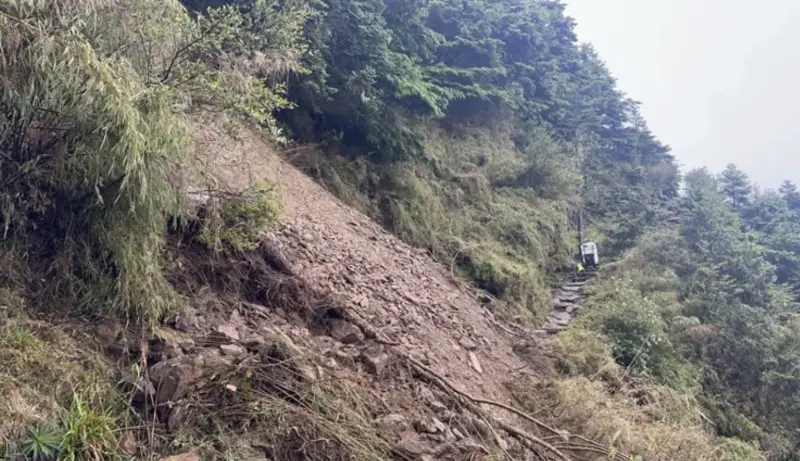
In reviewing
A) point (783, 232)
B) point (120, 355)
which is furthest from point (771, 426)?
point (783, 232)

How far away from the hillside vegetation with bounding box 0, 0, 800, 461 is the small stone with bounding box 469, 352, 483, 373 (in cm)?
48

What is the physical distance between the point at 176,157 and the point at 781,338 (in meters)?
8.94

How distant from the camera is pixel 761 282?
9062 mm

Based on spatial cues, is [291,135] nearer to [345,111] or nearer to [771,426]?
[345,111]

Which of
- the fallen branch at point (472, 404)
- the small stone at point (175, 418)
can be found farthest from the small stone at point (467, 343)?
the small stone at point (175, 418)

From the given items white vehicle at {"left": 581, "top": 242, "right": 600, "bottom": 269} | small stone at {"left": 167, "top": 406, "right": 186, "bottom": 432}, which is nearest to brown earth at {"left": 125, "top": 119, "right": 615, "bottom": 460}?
small stone at {"left": 167, "top": 406, "right": 186, "bottom": 432}

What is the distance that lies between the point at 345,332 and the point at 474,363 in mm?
1710

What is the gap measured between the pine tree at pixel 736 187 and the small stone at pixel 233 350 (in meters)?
21.2

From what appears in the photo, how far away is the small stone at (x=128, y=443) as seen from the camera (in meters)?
2.28

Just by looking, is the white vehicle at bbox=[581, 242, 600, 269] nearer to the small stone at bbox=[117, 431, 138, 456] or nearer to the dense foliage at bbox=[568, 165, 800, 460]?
the dense foliage at bbox=[568, 165, 800, 460]

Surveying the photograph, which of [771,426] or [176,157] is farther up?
[176,157]

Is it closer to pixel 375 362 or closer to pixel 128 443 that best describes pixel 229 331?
pixel 128 443

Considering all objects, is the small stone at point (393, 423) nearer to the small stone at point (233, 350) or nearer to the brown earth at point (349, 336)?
the brown earth at point (349, 336)

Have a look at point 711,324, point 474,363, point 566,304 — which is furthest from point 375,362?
point 711,324
